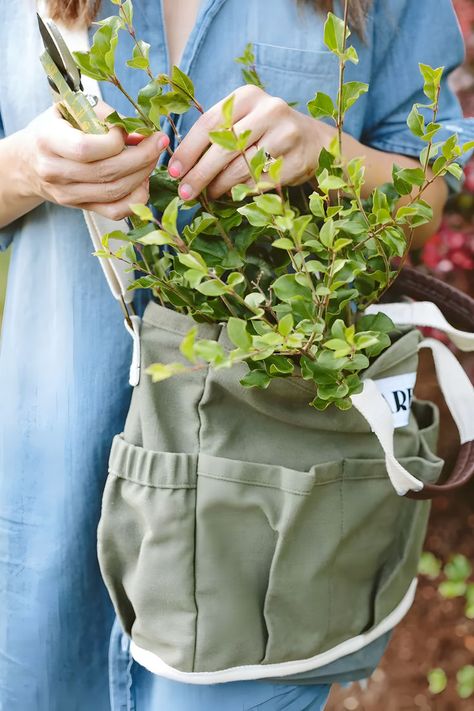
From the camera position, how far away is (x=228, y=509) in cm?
109

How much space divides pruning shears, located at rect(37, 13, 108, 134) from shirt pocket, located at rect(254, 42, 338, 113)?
1.09 feet

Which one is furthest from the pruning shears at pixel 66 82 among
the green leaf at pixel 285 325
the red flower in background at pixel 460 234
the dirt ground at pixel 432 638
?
the dirt ground at pixel 432 638

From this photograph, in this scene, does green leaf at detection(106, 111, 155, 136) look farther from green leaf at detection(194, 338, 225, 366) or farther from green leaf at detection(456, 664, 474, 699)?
green leaf at detection(456, 664, 474, 699)

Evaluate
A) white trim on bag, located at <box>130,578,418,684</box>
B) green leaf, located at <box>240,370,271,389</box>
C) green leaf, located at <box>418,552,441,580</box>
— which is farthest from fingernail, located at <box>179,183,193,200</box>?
green leaf, located at <box>418,552,441,580</box>

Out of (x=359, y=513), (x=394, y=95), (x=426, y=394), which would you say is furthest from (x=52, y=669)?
(x=426, y=394)

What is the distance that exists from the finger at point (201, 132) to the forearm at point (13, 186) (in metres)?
0.23

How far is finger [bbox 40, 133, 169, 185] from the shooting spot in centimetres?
94

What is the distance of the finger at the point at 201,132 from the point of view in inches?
37.7

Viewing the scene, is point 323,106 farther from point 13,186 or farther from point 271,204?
point 13,186

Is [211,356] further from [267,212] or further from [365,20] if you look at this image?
[365,20]

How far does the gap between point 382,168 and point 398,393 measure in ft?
1.13

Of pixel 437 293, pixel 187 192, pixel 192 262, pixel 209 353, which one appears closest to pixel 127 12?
pixel 187 192

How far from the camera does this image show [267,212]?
807mm

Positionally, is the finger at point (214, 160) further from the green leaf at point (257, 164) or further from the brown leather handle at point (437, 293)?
the brown leather handle at point (437, 293)
